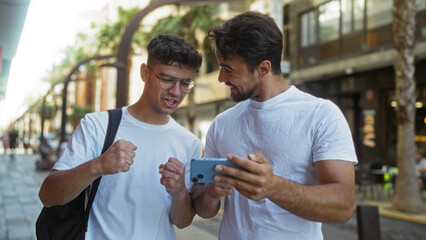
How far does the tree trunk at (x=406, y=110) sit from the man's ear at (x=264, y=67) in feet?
30.5

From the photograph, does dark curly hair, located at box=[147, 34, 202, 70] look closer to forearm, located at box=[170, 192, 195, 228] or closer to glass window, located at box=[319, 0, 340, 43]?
forearm, located at box=[170, 192, 195, 228]

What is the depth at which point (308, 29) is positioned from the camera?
20.0m

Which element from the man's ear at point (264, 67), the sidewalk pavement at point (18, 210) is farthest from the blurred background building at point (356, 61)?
the man's ear at point (264, 67)

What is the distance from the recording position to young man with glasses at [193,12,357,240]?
1.81 metres

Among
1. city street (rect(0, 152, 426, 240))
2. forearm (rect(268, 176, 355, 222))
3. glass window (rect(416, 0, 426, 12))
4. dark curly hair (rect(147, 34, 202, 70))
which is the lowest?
city street (rect(0, 152, 426, 240))

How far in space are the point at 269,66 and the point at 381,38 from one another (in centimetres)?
1547

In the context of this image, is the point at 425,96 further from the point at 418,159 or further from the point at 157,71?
the point at 157,71

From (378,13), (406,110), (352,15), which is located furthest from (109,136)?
(352,15)

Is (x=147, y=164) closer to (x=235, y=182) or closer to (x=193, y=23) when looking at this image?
(x=235, y=182)

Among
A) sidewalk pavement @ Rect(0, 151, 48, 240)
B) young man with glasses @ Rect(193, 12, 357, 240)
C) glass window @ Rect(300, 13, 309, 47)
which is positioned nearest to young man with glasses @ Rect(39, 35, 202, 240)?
young man with glasses @ Rect(193, 12, 357, 240)

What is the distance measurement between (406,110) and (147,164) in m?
9.42

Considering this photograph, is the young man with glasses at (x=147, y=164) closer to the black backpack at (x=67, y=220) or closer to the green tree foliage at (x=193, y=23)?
the black backpack at (x=67, y=220)

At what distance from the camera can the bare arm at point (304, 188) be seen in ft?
4.83

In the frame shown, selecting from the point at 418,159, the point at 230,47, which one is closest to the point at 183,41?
the point at 230,47
